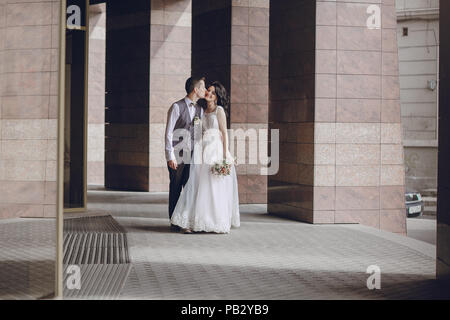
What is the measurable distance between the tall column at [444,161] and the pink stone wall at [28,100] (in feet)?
10.8

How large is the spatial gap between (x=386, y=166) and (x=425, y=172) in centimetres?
1367

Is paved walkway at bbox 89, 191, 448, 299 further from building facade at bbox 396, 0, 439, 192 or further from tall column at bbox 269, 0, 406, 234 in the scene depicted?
building facade at bbox 396, 0, 439, 192

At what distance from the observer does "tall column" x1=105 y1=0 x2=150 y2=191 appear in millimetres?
15812

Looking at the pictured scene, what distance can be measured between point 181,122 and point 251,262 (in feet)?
10.1

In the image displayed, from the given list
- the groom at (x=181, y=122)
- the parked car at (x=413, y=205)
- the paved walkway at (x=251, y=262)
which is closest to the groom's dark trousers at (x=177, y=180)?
the groom at (x=181, y=122)

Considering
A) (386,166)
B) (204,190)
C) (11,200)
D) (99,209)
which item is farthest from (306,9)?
(11,200)

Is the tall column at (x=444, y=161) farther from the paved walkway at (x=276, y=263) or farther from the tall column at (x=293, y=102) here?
the tall column at (x=293, y=102)

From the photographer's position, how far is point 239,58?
41.6 feet

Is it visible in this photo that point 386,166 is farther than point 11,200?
Yes

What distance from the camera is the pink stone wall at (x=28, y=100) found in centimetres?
480

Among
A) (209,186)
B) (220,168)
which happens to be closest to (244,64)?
(220,168)

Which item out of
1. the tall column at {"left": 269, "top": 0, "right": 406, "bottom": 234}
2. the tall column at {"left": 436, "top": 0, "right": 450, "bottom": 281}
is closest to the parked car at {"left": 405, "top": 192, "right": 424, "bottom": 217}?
the tall column at {"left": 269, "top": 0, "right": 406, "bottom": 234}

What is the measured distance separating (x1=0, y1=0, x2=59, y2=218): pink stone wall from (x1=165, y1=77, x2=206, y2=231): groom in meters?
3.81
